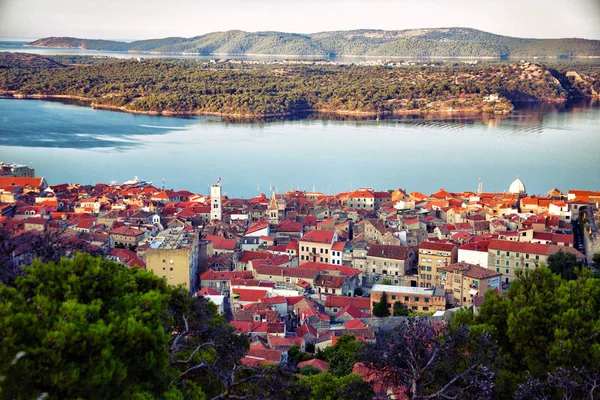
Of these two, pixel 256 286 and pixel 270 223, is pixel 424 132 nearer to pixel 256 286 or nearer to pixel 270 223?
pixel 270 223

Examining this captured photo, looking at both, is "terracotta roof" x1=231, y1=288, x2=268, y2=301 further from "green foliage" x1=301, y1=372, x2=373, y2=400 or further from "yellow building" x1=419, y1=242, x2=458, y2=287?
"green foliage" x1=301, y1=372, x2=373, y2=400

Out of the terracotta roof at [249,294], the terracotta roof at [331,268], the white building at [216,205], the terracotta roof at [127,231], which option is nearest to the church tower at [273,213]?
the white building at [216,205]

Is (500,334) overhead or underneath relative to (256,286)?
overhead

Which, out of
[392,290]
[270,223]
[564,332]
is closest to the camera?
[564,332]

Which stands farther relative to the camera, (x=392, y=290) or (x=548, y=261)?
(x=548, y=261)

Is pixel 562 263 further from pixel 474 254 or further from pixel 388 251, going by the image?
pixel 388 251

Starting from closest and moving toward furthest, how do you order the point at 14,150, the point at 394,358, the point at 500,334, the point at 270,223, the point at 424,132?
1. the point at 394,358
2. the point at 500,334
3. the point at 270,223
4. the point at 14,150
5. the point at 424,132

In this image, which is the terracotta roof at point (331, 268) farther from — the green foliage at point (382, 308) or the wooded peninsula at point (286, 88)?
the wooded peninsula at point (286, 88)

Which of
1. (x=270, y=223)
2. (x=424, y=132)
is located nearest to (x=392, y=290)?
(x=270, y=223)

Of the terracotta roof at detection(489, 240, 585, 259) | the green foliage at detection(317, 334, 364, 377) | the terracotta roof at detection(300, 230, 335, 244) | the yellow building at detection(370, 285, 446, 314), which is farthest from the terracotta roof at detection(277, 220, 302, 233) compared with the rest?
the green foliage at detection(317, 334, 364, 377)
